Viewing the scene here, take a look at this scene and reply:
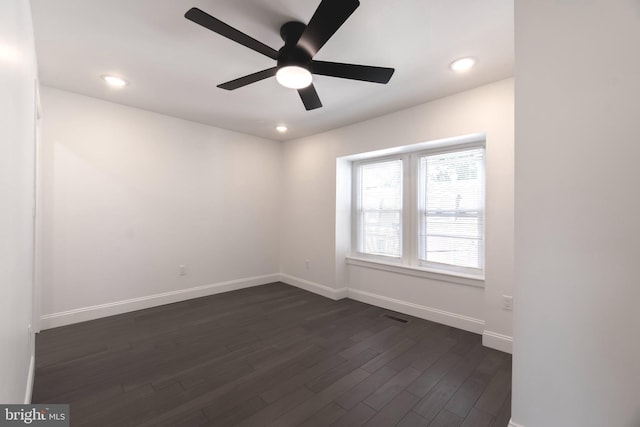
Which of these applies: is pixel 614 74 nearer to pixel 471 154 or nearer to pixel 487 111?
pixel 487 111

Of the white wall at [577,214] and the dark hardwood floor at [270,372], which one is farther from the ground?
the white wall at [577,214]

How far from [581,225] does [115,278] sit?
443 cm

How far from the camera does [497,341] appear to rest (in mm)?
2654

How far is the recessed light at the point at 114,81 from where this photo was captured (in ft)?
8.93

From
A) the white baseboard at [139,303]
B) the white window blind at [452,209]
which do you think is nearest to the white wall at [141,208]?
the white baseboard at [139,303]

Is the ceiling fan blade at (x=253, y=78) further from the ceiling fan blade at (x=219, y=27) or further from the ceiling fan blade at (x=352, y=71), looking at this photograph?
the ceiling fan blade at (x=352, y=71)

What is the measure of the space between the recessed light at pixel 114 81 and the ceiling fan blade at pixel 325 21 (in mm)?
2172

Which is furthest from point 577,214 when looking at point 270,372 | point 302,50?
point 270,372

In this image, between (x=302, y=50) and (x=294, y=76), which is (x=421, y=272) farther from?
(x=302, y=50)

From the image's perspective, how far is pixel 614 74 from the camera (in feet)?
4.08

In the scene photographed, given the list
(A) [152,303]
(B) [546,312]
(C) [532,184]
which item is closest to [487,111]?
(C) [532,184]

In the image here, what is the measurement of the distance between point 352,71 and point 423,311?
289 cm

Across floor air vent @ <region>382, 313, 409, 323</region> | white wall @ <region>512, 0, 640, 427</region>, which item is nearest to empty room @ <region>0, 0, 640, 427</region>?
white wall @ <region>512, 0, 640, 427</region>

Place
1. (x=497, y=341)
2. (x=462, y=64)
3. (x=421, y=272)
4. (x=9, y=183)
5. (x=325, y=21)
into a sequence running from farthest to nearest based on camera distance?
(x=421, y=272), (x=497, y=341), (x=462, y=64), (x=325, y=21), (x=9, y=183)
